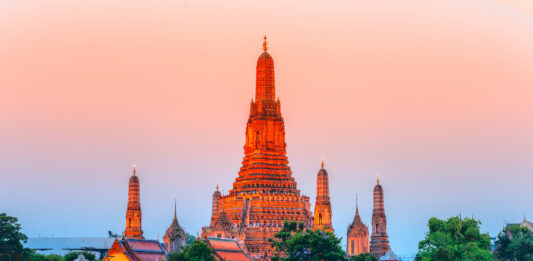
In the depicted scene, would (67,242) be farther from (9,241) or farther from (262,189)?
(9,241)

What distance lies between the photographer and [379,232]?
127 metres

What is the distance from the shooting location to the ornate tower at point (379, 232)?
126 meters

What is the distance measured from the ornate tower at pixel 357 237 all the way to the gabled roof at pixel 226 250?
3179cm

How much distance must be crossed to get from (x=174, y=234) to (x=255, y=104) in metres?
18.8

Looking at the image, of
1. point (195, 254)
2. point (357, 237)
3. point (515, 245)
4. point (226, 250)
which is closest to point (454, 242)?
point (515, 245)

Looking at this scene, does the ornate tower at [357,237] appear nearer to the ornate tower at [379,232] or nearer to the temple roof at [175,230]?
the ornate tower at [379,232]

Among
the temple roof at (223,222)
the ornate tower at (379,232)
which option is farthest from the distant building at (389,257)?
the temple roof at (223,222)

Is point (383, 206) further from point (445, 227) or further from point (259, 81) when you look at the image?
point (445, 227)

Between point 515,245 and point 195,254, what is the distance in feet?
117

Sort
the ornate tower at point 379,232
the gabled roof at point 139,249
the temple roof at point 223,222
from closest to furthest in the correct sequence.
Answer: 1. the gabled roof at point 139,249
2. the temple roof at point 223,222
3. the ornate tower at point 379,232

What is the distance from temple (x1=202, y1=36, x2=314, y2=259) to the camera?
117750mm

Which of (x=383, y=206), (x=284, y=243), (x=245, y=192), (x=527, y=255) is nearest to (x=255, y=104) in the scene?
(x=245, y=192)

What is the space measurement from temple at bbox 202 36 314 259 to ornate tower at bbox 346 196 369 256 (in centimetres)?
1007

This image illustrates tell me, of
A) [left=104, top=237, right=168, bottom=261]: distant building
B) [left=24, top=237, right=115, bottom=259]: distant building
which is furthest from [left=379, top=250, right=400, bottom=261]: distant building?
[left=24, top=237, right=115, bottom=259]: distant building
